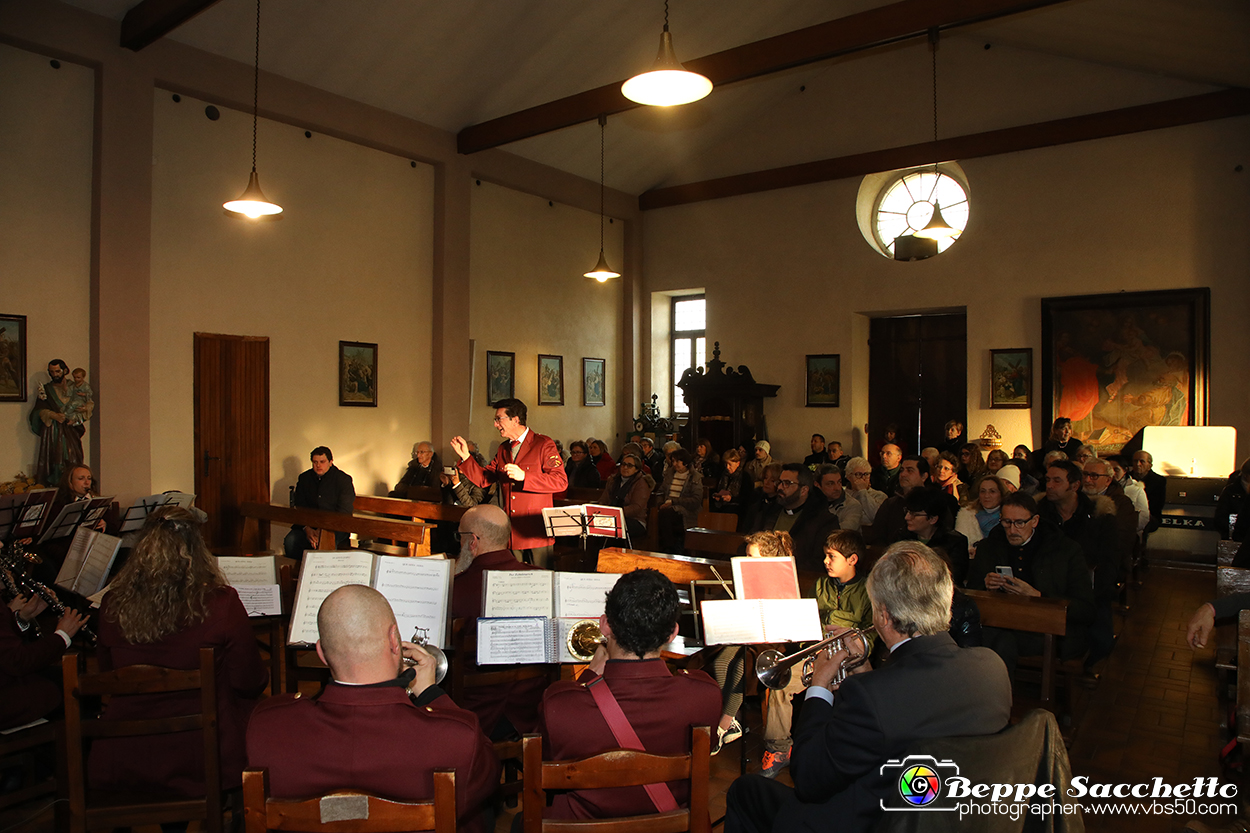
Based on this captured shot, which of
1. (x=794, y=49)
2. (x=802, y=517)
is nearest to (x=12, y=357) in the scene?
(x=802, y=517)

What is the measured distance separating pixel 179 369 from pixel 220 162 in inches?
87.2

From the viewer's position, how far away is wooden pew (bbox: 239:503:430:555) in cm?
627

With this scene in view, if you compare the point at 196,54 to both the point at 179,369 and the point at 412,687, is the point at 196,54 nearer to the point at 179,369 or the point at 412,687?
the point at 179,369

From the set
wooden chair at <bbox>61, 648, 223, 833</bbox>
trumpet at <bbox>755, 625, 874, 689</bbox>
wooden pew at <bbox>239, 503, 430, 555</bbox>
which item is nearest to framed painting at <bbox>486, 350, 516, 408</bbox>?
wooden pew at <bbox>239, 503, 430, 555</bbox>

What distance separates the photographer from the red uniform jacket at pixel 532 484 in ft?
19.7

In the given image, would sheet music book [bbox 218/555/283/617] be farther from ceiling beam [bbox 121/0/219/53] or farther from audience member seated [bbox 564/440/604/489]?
audience member seated [bbox 564/440/604/489]

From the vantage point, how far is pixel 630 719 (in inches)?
82.7

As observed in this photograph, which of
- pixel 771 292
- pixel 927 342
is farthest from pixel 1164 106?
pixel 771 292

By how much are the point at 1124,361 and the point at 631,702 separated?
33.3ft

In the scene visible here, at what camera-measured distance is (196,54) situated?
26.8 ft

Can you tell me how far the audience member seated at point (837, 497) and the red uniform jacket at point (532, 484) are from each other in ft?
6.00

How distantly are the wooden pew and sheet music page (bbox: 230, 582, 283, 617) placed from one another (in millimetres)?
1892

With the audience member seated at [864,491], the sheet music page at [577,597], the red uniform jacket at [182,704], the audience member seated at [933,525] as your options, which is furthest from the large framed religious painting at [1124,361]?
the red uniform jacket at [182,704]

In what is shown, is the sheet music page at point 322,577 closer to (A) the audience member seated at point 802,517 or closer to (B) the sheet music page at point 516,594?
(B) the sheet music page at point 516,594
